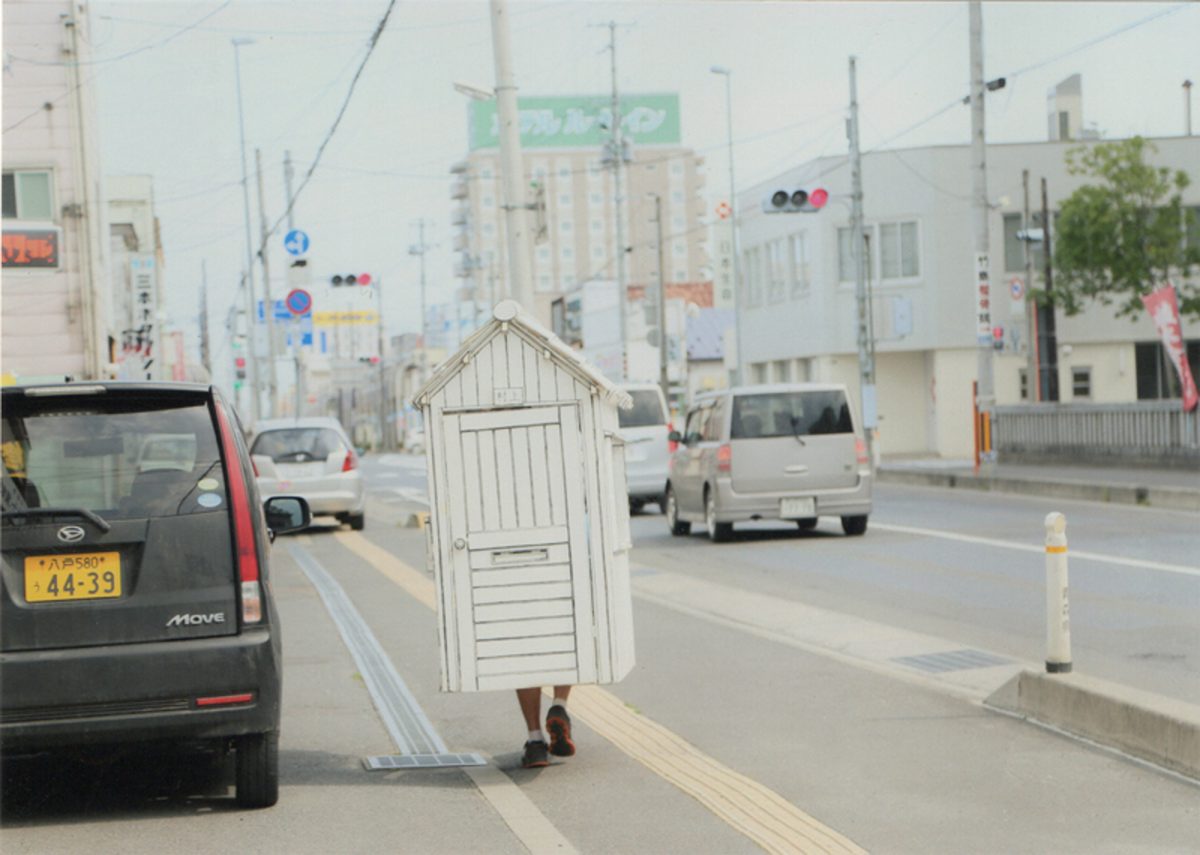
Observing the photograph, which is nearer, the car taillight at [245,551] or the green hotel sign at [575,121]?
the car taillight at [245,551]

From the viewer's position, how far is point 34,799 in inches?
258

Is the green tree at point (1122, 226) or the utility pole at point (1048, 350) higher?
the green tree at point (1122, 226)

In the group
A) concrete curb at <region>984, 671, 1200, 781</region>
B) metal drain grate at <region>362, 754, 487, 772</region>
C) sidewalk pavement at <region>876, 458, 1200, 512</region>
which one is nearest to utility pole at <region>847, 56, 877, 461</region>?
sidewalk pavement at <region>876, 458, 1200, 512</region>

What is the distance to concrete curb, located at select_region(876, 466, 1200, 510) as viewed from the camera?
70.4ft

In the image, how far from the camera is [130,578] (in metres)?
5.86

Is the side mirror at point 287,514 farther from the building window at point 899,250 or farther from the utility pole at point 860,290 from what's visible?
the building window at point 899,250

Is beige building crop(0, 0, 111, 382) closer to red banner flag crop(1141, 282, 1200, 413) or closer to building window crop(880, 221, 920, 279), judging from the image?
red banner flag crop(1141, 282, 1200, 413)

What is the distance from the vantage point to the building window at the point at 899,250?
47.3 meters

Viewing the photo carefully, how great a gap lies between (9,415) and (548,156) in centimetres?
14514

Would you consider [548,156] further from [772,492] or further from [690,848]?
[690,848]

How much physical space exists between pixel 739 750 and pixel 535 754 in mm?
1017

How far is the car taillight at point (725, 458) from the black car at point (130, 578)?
13.3 meters

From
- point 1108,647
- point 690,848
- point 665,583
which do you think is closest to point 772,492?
point 665,583

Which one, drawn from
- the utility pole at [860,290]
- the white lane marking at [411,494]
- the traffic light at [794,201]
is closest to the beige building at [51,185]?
the white lane marking at [411,494]
